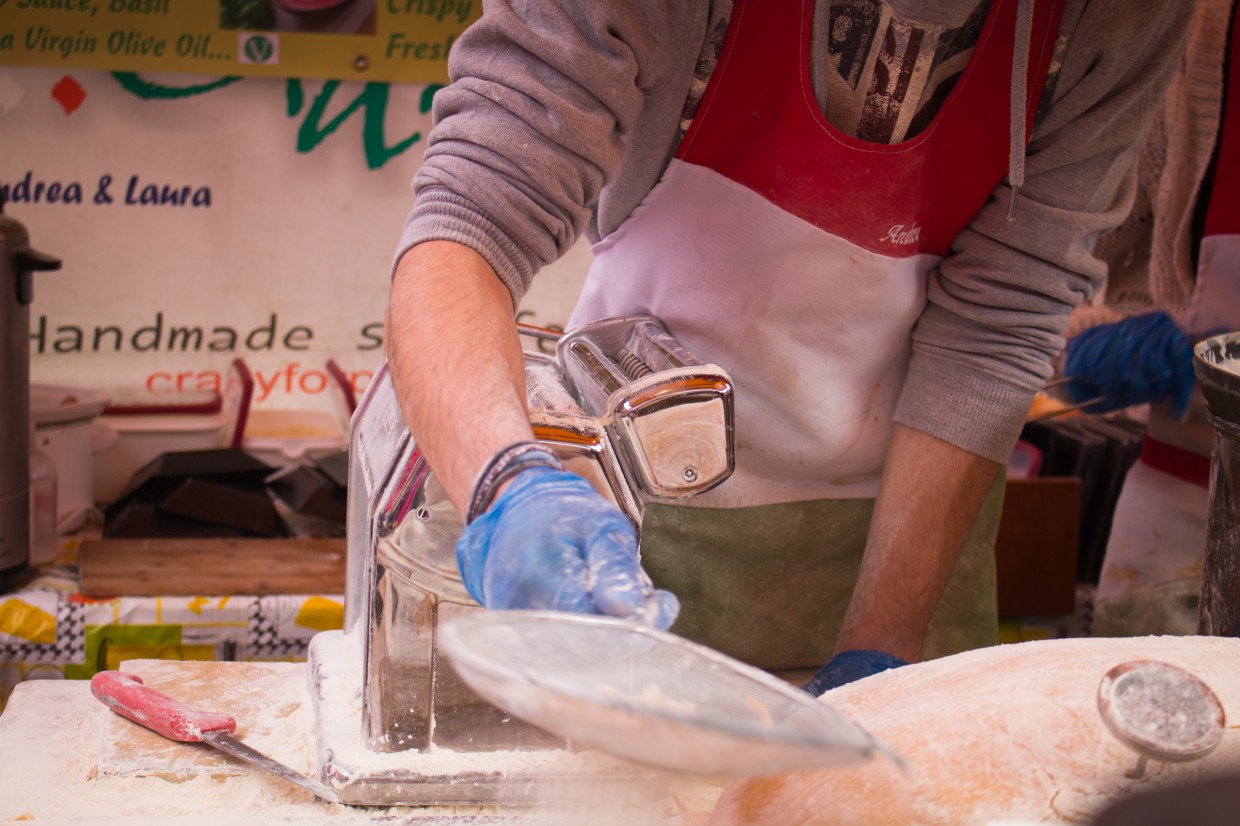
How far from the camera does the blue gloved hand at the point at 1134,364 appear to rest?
2260 millimetres

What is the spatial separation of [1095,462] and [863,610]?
1416mm

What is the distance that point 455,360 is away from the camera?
1072 mm

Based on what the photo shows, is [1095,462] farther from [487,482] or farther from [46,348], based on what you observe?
[46,348]

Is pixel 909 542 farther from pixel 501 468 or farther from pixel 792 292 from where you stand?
pixel 501 468

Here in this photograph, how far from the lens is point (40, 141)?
8.88 ft

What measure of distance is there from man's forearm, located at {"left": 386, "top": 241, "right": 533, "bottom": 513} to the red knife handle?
1.37 feet

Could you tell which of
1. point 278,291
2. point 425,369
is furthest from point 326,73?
point 425,369

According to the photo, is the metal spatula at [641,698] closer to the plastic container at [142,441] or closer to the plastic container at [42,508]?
the plastic container at [42,508]

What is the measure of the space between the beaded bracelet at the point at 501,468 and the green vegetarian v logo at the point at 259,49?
2107 mm

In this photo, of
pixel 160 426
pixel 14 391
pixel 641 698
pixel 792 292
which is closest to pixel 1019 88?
pixel 792 292

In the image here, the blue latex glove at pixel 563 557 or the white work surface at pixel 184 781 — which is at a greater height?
the blue latex glove at pixel 563 557

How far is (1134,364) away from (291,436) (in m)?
1.95

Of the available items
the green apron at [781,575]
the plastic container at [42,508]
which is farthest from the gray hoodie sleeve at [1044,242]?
the plastic container at [42,508]

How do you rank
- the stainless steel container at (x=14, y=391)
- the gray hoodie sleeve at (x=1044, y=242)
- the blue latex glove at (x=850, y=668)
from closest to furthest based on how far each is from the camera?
the blue latex glove at (x=850, y=668) → the gray hoodie sleeve at (x=1044, y=242) → the stainless steel container at (x=14, y=391)
